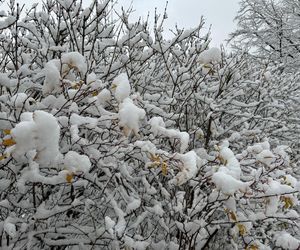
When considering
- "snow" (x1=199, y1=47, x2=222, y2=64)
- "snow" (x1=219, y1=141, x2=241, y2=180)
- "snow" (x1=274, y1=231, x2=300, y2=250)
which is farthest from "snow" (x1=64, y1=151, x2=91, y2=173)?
"snow" (x1=274, y1=231, x2=300, y2=250)

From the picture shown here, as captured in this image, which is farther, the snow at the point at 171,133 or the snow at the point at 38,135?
the snow at the point at 171,133

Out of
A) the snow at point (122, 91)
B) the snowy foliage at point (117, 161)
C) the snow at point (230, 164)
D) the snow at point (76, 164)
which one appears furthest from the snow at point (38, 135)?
the snow at point (230, 164)

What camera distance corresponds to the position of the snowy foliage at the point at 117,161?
71.2 inches

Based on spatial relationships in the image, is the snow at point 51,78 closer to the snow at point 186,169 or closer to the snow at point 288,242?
the snow at point 186,169

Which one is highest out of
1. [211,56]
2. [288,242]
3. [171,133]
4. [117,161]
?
[211,56]

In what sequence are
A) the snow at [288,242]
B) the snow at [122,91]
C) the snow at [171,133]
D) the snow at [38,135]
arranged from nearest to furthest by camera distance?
the snow at [38,135] → the snow at [122,91] → the snow at [171,133] → the snow at [288,242]

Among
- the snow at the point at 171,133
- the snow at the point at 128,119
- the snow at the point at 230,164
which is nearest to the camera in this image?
the snow at the point at 128,119

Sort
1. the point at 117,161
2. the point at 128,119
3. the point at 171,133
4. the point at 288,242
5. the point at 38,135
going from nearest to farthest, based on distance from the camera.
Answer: the point at 38,135
the point at 128,119
the point at 171,133
the point at 117,161
the point at 288,242

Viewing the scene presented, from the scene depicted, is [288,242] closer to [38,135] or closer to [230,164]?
[230,164]

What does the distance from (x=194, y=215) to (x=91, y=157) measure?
97cm

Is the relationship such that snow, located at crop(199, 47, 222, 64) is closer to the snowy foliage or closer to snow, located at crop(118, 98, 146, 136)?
the snowy foliage

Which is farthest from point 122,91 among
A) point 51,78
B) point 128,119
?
point 51,78

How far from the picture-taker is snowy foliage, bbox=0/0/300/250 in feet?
5.93

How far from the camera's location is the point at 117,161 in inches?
87.7
